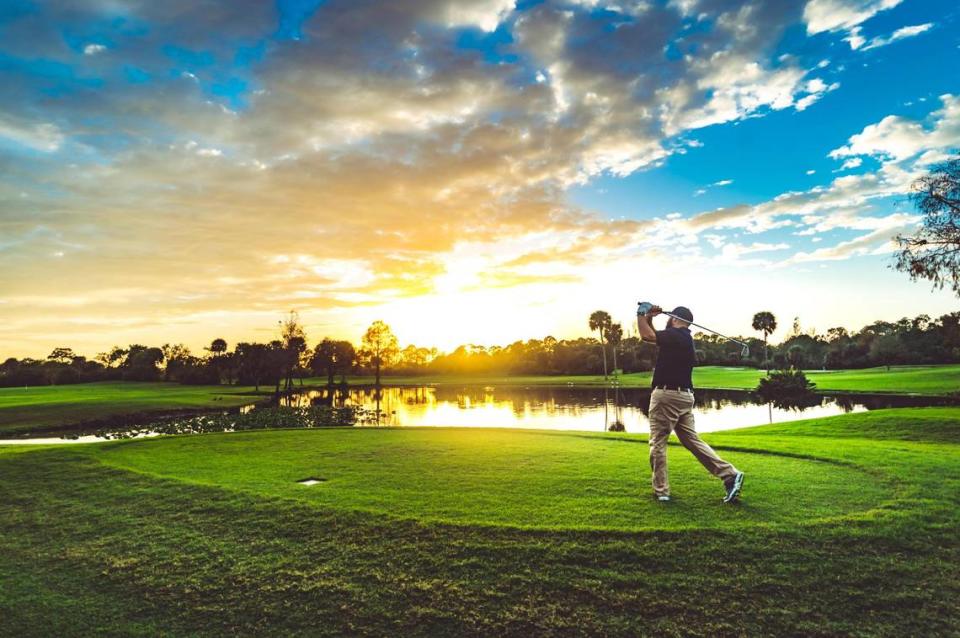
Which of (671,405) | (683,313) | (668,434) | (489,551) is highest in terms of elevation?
(683,313)

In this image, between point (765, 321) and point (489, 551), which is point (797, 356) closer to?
point (765, 321)

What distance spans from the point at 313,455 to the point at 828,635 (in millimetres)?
10977

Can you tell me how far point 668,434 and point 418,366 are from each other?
146 m

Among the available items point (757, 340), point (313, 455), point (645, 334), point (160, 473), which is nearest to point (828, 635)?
point (645, 334)

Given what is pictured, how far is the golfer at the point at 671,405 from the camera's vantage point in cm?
761

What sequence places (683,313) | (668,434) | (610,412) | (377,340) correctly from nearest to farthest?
1. (668,434)
2. (683,313)
3. (610,412)
4. (377,340)

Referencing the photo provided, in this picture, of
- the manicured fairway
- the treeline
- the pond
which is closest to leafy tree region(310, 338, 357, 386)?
the treeline

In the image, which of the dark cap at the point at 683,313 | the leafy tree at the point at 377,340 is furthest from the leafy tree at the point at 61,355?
the dark cap at the point at 683,313

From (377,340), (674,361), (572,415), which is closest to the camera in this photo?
(674,361)

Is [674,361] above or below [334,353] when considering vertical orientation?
below

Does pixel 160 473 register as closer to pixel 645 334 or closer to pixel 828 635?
pixel 645 334

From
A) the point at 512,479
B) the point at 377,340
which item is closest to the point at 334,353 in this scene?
the point at 377,340

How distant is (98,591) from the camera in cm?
558

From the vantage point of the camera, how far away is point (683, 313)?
8.66 meters
